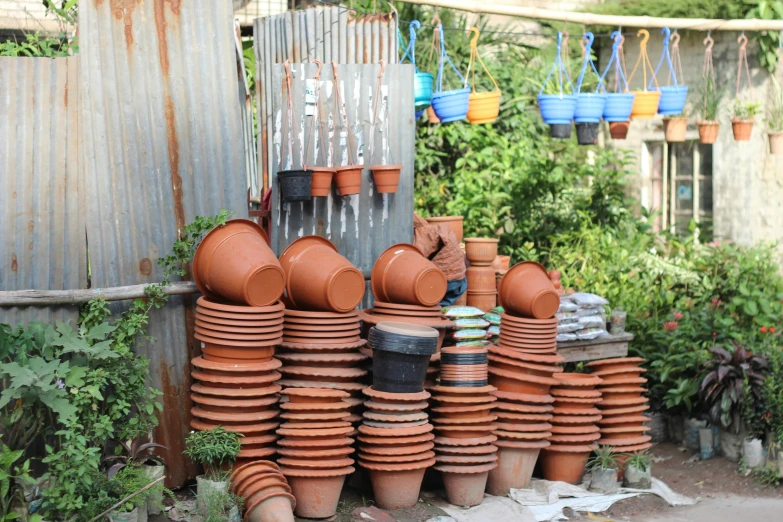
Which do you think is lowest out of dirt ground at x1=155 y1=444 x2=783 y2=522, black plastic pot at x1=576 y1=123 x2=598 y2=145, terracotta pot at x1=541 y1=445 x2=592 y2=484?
dirt ground at x1=155 y1=444 x2=783 y2=522

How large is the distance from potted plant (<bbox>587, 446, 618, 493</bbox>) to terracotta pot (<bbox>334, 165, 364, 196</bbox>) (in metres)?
2.63

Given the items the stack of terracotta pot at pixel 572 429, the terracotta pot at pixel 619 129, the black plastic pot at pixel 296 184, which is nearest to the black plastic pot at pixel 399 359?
the black plastic pot at pixel 296 184

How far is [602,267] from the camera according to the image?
32.1 ft

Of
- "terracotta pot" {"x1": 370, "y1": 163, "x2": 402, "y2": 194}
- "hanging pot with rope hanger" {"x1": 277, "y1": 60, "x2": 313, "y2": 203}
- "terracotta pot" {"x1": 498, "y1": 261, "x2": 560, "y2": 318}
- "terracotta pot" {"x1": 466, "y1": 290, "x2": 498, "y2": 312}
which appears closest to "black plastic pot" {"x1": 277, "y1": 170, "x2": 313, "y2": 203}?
"hanging pot with rope hanger" {"x1": 277, "y1": 60, "x2": 313, "y2": 203}

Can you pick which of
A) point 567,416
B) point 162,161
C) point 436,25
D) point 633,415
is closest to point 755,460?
point 633,415

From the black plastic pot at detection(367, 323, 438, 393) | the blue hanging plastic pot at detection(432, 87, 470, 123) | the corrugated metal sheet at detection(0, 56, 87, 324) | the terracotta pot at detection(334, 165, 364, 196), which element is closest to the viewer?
the corrugated metal sheet at detection(0, 56, 87, 324)

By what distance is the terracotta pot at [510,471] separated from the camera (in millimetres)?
6629

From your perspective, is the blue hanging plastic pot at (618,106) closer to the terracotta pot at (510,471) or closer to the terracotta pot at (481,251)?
the terracotta pot at (481,251)

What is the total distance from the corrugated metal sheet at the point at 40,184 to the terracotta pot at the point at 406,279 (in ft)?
6.58

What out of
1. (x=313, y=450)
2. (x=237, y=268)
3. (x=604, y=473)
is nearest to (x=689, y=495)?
(x=604, y=473)

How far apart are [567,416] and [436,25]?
339cm

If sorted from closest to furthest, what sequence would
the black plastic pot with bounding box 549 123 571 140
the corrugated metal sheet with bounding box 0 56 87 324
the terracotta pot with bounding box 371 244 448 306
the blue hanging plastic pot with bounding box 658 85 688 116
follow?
1. the corrugated metal sheet with bounding box 0 56 87 324
2. the terracotta pot with bounding box 371 244 448 306
3. the black plastic pot with bounding box 549 123 571 140
4. the blue hanging plastic pot with bounding box 658 85 688 116

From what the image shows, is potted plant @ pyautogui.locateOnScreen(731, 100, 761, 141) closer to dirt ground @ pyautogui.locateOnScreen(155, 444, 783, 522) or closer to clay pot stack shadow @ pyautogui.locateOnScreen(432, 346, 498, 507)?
dirt ground @ pyautogui.locateOnScreen(155, 444, 783, 522)

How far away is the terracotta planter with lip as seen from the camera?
6598mm
